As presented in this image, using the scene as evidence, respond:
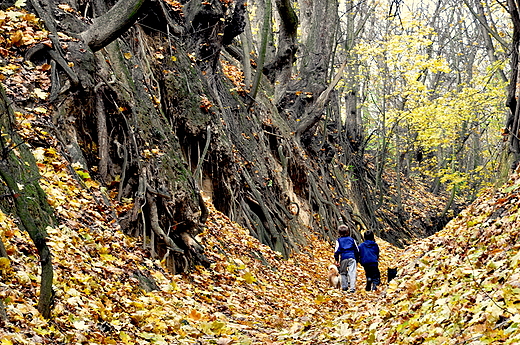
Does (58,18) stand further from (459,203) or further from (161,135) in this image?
(459,203)

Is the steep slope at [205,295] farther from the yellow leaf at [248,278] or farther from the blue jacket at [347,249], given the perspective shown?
the blue jacket at [347,249]

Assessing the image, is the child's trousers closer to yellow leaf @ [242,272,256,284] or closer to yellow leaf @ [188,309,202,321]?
yellow leaf @ [242,272,256,284]

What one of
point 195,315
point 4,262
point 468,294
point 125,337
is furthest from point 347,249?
point 4,262

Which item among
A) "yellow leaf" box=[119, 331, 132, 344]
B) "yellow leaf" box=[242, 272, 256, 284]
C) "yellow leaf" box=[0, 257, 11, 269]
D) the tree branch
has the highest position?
the tree branch

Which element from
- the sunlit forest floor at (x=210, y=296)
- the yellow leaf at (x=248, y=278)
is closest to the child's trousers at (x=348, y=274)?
the sunlit forest floor at (x=210, y=296)

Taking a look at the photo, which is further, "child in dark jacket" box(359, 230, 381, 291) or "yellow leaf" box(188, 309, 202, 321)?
"child in dark jacket" box(359, 230, 381, 291)

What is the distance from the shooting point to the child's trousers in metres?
8.86

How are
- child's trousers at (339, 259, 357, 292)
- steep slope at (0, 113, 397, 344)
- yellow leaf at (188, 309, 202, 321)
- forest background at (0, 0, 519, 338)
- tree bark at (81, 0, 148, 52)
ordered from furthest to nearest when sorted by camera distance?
child's trousers at (339, 259, 357, 292), tree bark at (81, 0, 148, 52), forest background at (0, 0, 519, 338), yellow leaf at (188, 309, 202, 321), steep slope at (0, 113, 397, 344)

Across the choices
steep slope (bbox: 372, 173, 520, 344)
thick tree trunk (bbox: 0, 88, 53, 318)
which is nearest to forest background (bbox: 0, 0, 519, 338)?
thick tree trunk (bbox: 0, 88, 53, 318)

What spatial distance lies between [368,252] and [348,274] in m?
0.56

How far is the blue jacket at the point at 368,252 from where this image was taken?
893 centimetres

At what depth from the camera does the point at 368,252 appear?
8930mm

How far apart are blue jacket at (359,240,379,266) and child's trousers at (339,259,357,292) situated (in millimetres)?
200

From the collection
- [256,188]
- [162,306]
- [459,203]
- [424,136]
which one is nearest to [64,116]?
[162,306]
